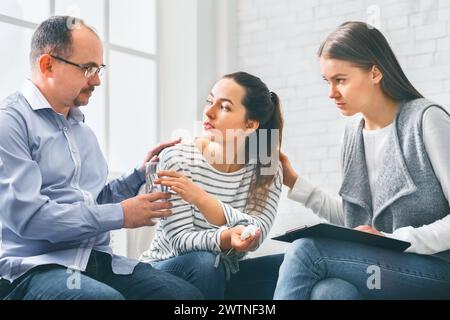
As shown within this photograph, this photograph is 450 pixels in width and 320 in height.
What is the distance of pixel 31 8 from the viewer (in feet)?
8.36

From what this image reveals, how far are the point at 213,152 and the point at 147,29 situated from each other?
1453 millimetres

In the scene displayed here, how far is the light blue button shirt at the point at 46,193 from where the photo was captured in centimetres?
142

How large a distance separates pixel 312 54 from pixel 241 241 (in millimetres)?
1547

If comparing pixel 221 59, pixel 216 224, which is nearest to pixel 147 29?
pixel 221 59

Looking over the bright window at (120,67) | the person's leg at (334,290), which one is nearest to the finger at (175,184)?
the person's leg at (334,290)

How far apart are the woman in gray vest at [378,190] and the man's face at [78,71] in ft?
1.92

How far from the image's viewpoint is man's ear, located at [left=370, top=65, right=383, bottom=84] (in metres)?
1.70

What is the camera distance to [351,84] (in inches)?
68.8

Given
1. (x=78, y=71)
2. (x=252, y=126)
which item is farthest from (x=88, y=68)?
(x=252, y=126)

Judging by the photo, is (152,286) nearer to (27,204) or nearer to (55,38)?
(27,204)

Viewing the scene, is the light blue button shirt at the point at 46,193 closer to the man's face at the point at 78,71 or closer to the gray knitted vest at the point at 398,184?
the man's face at the point at 78,71

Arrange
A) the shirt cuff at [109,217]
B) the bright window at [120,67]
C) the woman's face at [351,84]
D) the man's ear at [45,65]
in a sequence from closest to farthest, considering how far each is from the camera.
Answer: the shirt cuff at [109,217] → the man's ear at [45,65] → the woman's face at [351,84] → the bright window at [120,67]

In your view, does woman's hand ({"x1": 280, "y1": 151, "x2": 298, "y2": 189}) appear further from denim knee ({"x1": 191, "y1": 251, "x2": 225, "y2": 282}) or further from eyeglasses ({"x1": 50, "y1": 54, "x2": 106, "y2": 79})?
eyeglasses ({"x1": 50, "y1": 54, "x2": 106, "y2": 79})
